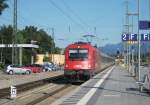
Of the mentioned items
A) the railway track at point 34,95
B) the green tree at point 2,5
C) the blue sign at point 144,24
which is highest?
the green tree at point 2,5

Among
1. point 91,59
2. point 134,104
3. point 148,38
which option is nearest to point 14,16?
point 91,59

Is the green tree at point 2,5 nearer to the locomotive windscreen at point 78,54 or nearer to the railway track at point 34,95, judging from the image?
the locomotive windscreen at point 78,54

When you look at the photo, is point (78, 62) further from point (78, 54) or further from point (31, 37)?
point (31, 37)

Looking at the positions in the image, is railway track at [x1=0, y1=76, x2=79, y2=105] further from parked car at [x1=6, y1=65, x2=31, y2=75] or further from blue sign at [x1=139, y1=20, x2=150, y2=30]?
parked car at [x1=6, y1=65, x2=31, y2=75]

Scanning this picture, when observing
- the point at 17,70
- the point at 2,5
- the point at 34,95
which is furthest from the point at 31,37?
the point at 34,95

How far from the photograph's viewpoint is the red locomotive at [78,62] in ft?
124

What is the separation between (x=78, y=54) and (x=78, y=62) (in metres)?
0.81

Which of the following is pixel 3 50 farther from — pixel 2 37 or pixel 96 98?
pixel 96 98

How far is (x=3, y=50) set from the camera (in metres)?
130

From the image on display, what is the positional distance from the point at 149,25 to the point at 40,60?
116226 millimetres

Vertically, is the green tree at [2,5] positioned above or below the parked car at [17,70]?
above

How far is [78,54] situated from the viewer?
128 feet

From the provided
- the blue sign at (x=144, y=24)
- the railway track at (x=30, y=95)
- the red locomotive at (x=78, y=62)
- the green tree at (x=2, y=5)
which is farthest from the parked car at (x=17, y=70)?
the blue sign at (x=144, y=24)

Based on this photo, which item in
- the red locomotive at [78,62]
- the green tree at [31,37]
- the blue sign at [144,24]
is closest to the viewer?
the blue sign at [144,24]
